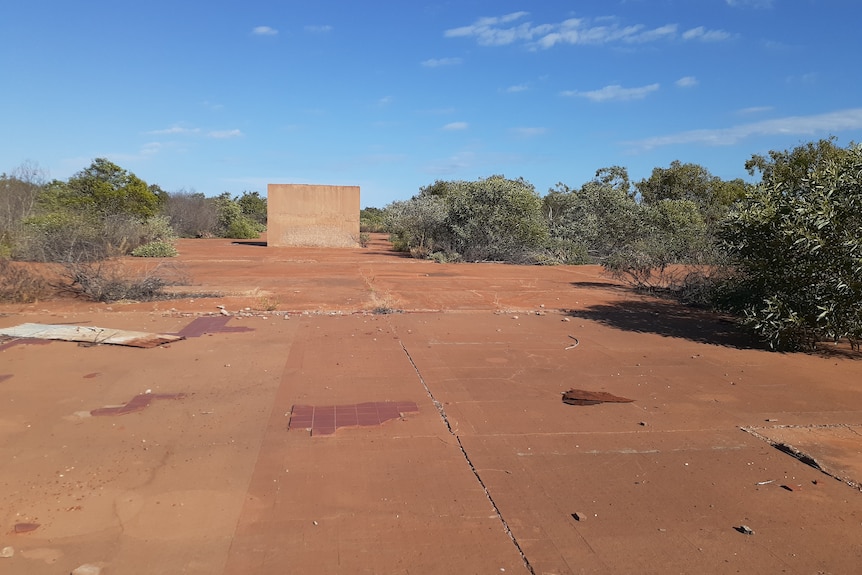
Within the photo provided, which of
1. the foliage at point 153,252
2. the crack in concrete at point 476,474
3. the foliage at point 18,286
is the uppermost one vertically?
the foliage at point 153,252

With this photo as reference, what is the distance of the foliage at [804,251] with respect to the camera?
27.8ft

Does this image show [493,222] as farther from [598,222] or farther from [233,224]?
[233,224]

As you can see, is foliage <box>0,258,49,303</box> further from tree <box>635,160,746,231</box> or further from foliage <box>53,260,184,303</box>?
tree <box>635,160,746,231</box>

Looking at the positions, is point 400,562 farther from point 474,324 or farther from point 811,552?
point 474,324

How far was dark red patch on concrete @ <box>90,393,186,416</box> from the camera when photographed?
19.7 feet

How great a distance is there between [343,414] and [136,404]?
230 centimetres

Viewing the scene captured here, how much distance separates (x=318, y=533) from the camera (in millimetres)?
3781

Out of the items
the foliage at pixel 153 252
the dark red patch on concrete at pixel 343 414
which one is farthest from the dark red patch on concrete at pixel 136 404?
the foliage at pixel 153 252

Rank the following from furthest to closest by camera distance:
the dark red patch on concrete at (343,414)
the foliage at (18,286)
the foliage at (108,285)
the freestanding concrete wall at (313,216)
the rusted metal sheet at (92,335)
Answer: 1. the freestanding concrete wall at (313,216)
2. the foliage at (108,285)
3. the foliage at (18,286)
4. the rusted metal sheet at (92,335)
5. the dark red patch on concrete at (343,414)

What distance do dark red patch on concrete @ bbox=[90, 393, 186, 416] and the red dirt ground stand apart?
1.4 inches

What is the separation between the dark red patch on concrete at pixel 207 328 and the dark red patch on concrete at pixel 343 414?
4.50m

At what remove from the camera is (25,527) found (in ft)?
12.4

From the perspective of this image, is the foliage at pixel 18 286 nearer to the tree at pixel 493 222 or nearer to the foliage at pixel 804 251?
the foliage at pixel 804 251

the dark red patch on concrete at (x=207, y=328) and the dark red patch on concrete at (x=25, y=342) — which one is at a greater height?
the dark red patch on concrete at (x=207, y=328)
